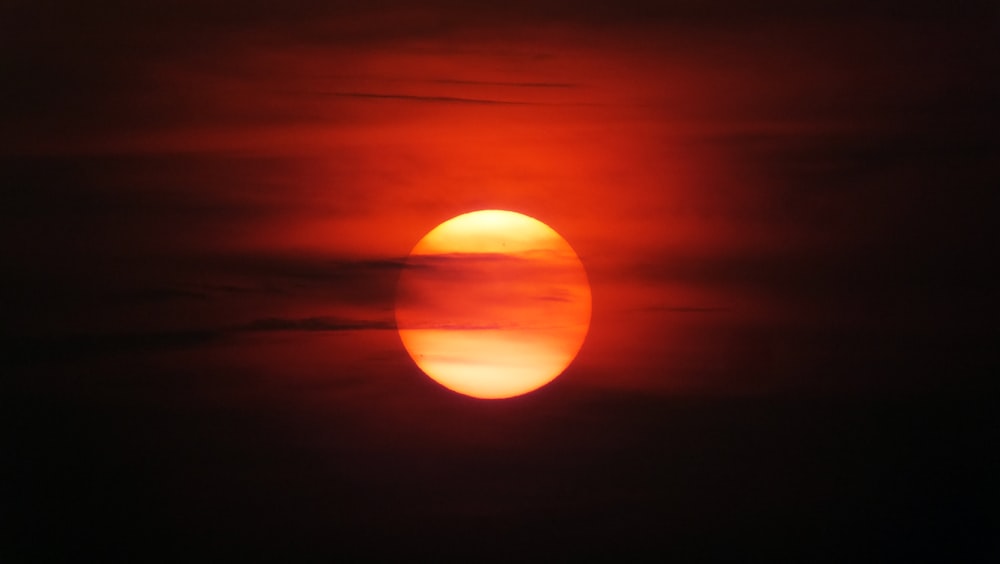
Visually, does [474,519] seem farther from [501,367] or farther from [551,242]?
[551,242]

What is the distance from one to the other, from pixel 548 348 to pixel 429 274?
1.49 ft

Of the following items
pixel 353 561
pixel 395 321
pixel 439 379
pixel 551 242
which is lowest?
pixel 353 561

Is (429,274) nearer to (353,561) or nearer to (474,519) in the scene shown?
(474,519)

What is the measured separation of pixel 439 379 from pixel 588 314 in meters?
0.54

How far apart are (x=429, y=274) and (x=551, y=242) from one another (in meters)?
0.41

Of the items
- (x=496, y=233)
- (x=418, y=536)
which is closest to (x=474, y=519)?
(x=418, y=536)

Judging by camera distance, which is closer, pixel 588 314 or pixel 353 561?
pixel 588 314

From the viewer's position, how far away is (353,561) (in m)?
2.25

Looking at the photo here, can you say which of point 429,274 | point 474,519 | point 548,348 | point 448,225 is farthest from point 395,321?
point 474,519

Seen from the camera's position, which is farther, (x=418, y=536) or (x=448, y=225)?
(x=418, y=536)

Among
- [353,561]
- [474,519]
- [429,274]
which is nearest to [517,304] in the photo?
[429,274]

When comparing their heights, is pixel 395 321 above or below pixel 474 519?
above

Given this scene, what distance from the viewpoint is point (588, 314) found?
6.91 feet

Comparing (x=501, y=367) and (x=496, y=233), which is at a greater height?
(x=496, y=233)
